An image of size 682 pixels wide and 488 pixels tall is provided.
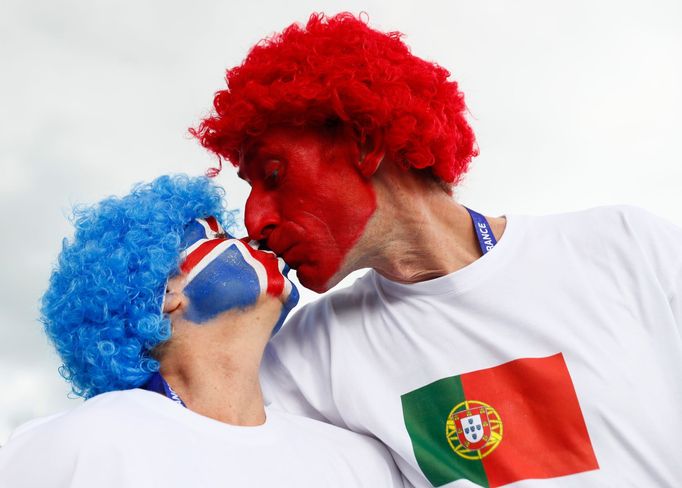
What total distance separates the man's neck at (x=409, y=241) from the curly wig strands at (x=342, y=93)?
0.42 ft

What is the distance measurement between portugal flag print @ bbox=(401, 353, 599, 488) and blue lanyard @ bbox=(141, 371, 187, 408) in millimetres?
781

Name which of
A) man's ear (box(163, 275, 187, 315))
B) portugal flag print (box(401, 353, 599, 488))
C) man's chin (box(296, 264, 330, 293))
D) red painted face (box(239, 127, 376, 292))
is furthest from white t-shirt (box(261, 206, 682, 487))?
man's ear (box(163, 275, 187, 315))

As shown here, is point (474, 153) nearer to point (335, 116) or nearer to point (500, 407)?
point (335, 116)

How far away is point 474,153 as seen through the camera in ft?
10.6

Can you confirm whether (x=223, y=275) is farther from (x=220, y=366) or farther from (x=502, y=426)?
(x=502, y=426)

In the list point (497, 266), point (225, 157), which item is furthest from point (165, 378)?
point (497, 266)

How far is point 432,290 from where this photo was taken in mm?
2721

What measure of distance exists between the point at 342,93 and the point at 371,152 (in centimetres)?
23

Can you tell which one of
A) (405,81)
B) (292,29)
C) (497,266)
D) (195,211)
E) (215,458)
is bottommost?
(215,458)

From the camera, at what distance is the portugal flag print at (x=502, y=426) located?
95.1 inches

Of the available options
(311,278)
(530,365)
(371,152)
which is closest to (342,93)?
(371,152)

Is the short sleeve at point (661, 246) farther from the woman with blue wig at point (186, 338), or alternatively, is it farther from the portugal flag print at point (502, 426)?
the woman with blue wig at point (186, 338)

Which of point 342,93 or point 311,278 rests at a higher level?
point 342,93

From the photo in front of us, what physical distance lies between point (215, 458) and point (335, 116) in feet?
4.08
